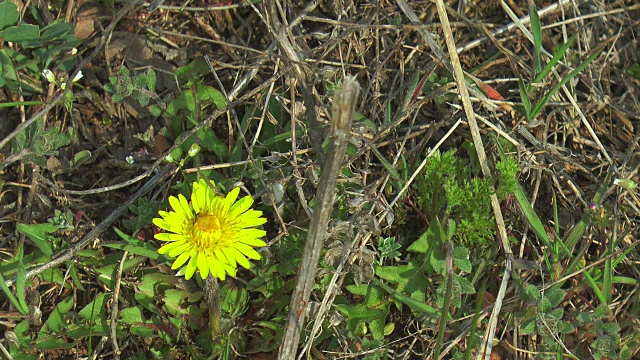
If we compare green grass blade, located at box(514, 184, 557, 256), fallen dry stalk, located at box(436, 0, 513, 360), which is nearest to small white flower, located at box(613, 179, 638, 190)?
green grass blade, located at box(514, 184, 557, 256)

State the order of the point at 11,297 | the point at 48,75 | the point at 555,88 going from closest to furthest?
the point at 11,297
the point at 555,88
the point at 48,75

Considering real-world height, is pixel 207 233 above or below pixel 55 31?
below

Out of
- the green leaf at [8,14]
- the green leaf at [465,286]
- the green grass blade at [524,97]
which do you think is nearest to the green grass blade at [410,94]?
the green grass blade at [524,97]

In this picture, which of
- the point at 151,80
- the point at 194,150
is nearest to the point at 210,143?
the point at 194,150

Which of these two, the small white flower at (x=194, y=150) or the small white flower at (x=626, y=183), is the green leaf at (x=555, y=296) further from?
the small white flower at (x=194, y=150)

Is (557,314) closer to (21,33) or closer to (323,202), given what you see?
(323,202)

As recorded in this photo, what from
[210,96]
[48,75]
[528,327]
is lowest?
[528,327]
